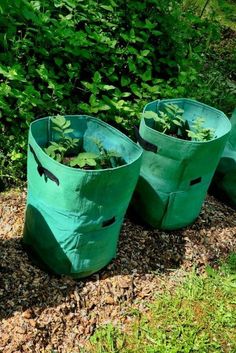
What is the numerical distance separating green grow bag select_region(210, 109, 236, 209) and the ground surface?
1.23 ft

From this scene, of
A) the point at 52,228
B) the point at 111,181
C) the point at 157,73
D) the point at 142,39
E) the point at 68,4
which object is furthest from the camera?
the point at 157,73

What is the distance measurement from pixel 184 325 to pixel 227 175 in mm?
1340

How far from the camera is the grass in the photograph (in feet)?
7.38

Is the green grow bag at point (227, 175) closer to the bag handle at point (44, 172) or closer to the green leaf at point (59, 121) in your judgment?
the green leaf at point (59, 121)

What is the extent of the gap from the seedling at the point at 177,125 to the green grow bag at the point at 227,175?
0.46 m

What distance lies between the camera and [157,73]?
11.3ft

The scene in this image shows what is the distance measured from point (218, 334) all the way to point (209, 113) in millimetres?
1425

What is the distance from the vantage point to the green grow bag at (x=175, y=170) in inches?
96.3

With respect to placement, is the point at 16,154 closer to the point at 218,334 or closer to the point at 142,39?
the point at 142,39

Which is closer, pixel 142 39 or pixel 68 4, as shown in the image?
pixel 68 4

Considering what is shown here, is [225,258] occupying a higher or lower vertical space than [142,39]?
lower

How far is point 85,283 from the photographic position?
7.97ft

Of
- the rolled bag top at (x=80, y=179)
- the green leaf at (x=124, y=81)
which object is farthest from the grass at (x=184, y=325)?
the green leaf at (x=124, y=81)

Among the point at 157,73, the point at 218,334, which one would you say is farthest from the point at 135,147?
the point at 157,73
